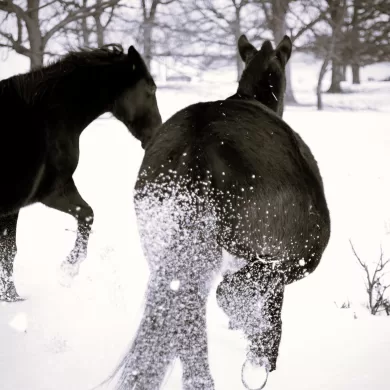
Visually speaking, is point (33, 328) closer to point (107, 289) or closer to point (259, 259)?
point (107, 289)

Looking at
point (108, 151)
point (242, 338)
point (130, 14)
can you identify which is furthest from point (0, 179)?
point (130, 14)

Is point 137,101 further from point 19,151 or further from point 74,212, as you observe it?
point 19,151

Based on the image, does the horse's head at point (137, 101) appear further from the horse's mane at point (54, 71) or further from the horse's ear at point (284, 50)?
the horse's ear at point (284, 50)

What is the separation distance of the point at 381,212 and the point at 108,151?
5.22 m

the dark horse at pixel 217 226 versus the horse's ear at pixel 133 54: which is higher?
the horse's ear at pixel 133 54

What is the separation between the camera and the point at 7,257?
3525mm

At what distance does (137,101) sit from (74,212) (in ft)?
3.10

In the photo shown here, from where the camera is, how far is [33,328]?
294 centimetres

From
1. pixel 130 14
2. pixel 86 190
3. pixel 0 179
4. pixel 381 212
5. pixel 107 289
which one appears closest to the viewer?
pixel 0 179

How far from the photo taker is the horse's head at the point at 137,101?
12.9 ft

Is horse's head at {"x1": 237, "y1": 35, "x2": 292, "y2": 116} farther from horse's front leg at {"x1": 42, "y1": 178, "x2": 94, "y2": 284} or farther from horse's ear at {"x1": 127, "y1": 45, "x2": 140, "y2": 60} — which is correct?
horse's front leg at {"x1": 42, "y1": 178, "x2": 94, "y2": 284}

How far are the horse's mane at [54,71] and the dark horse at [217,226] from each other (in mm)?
1450

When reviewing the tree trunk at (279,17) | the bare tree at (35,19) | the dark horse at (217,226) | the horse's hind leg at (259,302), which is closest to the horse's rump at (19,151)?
the dark horse at (217,226)

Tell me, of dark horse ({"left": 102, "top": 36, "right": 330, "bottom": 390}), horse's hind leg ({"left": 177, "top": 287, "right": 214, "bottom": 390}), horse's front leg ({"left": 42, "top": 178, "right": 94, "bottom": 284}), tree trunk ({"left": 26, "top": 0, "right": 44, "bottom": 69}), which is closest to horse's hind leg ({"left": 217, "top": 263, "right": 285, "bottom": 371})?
dark horse ({"left": 102, "top": 36, "right": 330, "bottom": 390})
